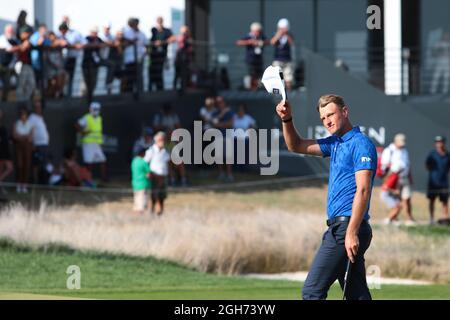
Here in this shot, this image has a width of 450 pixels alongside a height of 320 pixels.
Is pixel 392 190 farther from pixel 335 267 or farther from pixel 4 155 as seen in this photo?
pixel 335 267

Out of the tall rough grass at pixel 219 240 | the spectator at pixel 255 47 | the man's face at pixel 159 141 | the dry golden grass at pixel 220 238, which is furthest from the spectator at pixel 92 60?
the tall rough grass at pixel 219 240

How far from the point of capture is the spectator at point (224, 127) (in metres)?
27.0

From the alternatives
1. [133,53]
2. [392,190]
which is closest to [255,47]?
[133,53]

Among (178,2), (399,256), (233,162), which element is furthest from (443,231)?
(178,2)

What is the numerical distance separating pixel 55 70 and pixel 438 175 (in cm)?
818

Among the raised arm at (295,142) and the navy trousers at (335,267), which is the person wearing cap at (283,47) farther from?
the navy trousers at (335,267)

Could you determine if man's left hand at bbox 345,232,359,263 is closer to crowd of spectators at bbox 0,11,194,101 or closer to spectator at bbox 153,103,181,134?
crowd of spectators at bbox 0,11,194,101

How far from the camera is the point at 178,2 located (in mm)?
32125

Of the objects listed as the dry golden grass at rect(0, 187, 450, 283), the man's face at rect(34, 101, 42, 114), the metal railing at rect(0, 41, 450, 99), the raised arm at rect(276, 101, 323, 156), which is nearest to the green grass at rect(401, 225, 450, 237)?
the dry golden grass at rect(0, 187, 450, 283)

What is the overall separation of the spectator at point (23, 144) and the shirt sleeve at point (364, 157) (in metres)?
15.4

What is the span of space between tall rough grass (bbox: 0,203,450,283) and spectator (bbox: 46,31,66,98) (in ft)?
13.3

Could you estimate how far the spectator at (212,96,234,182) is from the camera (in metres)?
27.0

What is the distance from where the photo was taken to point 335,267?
866cm

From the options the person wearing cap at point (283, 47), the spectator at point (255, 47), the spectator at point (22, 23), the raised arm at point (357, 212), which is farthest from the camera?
the spectator at point (255, 47)
